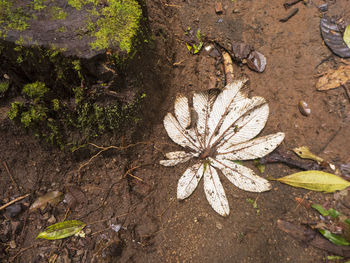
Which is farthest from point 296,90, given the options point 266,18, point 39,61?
point 39,61

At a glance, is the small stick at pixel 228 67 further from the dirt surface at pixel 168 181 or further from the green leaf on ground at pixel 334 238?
the green leaf on ground at pixel 334 238

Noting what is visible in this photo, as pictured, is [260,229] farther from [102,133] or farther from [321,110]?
[102,133]

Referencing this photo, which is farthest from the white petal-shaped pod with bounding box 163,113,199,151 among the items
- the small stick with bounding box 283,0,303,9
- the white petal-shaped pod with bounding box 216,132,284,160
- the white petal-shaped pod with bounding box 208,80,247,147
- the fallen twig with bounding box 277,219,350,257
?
the small stick with bounding box 283,0,303,9

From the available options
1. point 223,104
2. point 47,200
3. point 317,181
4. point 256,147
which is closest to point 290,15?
point 223,104

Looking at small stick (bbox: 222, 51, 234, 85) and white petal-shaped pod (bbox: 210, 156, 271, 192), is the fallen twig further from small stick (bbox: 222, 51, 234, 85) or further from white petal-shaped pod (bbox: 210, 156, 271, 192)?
small stick (bbox: 222, 51, 234, 85)

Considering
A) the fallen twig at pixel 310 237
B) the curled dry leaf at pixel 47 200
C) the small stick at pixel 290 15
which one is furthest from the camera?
the small stick at pixel 290 15

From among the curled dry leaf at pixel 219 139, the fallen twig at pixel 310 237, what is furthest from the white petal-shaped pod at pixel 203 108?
the fallen twig at pixel 310 237
